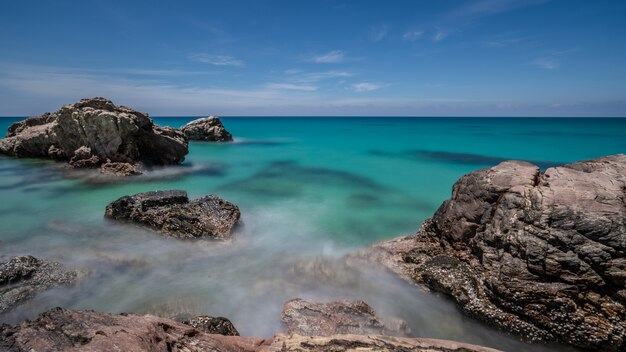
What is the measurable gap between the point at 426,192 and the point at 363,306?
12.0 m

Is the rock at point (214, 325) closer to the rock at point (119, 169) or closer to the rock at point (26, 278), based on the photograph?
the rock at point (26, 278)

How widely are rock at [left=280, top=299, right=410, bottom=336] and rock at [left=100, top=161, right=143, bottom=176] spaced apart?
51.6 feet

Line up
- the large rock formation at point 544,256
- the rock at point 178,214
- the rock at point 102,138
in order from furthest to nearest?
the rock at point 102,138, the rock at point 178,214, the large rock formation at point 544,256

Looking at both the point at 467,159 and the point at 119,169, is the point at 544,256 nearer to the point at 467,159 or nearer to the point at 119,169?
the point at 119,169

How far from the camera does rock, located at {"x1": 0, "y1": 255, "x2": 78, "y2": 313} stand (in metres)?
6.23

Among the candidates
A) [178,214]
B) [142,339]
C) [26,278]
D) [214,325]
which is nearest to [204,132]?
[178,214]

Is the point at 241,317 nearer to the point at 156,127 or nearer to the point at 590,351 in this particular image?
the point at 590,351

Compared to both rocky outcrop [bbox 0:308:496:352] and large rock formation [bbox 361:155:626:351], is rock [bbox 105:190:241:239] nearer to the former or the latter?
large rock formation [bbox 361:155:626:351]

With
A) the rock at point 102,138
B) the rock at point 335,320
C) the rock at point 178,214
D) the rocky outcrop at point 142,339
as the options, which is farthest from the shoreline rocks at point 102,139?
the rocky outcrop at point 142,339

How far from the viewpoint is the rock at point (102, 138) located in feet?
62.1

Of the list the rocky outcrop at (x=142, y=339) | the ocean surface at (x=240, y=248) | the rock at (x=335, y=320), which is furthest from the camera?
the ocean surface at (x=240, y=248)

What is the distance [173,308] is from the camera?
21.3 ft

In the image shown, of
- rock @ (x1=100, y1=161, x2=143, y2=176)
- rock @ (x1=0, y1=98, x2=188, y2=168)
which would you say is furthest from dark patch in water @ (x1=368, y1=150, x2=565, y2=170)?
rock @ (x1=100, y1=161, x2=143, y2=176)

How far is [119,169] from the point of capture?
60.1 ft
